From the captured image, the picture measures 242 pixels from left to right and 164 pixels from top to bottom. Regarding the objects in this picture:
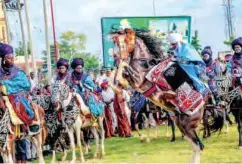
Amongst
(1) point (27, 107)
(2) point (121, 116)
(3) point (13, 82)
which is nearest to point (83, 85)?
(1) point (27, 107)

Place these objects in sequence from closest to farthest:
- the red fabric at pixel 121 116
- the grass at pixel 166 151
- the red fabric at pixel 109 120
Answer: the grass at pixel 166 151, the red fabric at pixel 121 116, the red fabric at pixel 109 120

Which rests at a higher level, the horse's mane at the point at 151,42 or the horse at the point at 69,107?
the horse's mane at the point at 151,42

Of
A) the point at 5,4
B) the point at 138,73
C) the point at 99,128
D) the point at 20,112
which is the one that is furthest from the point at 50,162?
the point at 5,4

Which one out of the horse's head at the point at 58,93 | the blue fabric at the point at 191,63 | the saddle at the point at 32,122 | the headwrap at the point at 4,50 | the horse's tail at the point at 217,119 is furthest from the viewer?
the horse's tail at the point at 217,119

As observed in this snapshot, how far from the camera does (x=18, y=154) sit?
12.4 m

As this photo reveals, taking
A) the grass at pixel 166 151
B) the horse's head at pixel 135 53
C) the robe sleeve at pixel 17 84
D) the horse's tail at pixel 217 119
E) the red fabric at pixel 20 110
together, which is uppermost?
the horse's head at pixel 135 53

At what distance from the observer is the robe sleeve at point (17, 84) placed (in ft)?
31.7

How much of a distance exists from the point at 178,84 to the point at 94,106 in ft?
12.8

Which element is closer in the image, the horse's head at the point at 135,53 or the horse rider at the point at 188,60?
the horse's head at the point at 135,53

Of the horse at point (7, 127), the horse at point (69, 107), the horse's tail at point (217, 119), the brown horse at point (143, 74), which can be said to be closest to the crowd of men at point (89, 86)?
the horse at point (7, 127)

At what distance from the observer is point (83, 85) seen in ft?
42.4

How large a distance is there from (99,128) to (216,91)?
10.3ft

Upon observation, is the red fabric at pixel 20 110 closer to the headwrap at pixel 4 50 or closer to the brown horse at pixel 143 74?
the headwrap at pixel 4 50

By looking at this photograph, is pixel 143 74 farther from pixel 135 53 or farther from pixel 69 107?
pixel 69 107
